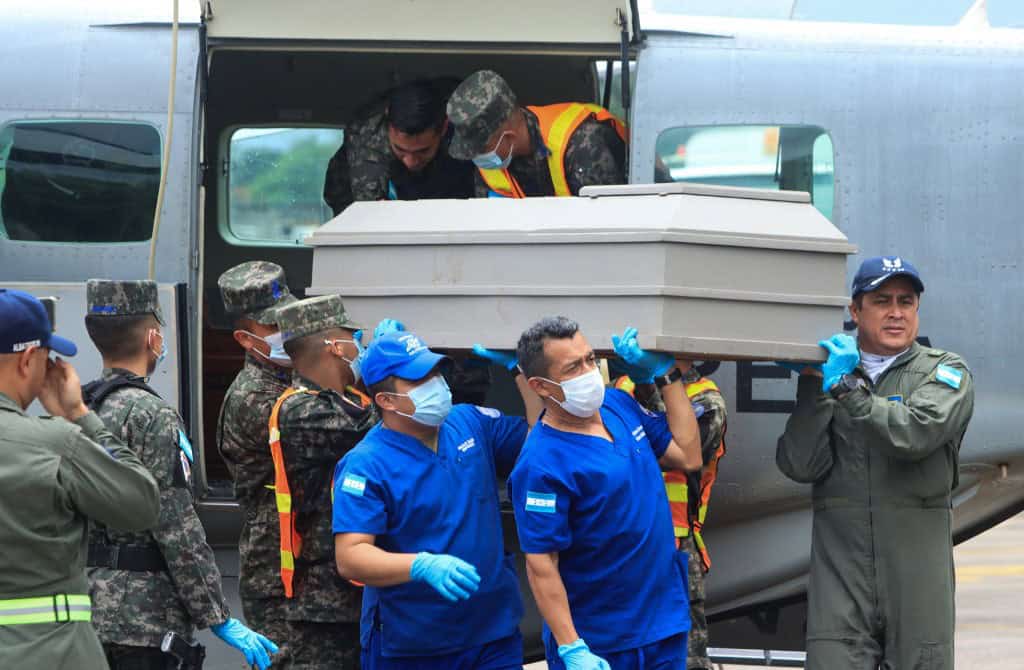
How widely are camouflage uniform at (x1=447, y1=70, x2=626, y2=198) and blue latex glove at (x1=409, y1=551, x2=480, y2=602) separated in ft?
7.45

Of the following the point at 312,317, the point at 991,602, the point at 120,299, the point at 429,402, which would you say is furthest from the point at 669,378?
the point at 991,602

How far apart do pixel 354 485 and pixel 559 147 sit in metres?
2.23

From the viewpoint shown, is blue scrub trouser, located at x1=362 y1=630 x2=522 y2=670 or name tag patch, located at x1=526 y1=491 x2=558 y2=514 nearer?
name tag patch, located at x1=526 y1=491 x2=558 y2=514

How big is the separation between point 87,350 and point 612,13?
2823mm

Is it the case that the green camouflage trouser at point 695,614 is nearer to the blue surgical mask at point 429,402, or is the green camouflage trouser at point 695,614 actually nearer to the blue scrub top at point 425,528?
the blue scrub top at point 425,528

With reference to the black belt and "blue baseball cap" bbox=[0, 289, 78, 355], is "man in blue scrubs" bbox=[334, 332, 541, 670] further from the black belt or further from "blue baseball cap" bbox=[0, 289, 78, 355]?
"blue baseball cap" bbox=[0, 289, 78, 355]

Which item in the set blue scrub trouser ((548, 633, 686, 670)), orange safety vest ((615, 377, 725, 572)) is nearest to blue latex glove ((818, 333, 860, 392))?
orange safety vest ((615, 377, 725, 572))

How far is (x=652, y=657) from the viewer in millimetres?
5027

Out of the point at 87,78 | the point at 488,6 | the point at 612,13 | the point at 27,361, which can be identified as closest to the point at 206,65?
the point at 87,78

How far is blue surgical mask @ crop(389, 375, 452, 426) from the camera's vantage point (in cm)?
510

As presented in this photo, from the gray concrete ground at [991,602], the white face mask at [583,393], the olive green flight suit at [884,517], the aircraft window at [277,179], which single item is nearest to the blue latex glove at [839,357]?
the olive green flight suit at [884,517]

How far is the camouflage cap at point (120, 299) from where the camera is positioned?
5.32 metres

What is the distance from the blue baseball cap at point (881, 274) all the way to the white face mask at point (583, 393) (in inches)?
56.0

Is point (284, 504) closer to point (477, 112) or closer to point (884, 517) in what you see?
point (477, 112)
